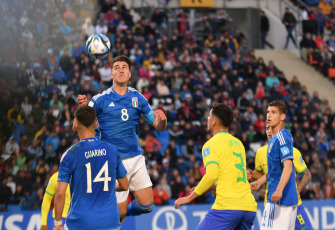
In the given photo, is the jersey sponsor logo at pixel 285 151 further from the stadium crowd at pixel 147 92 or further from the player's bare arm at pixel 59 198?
the stadium crowd at pixel 147 92

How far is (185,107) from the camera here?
17.3 m

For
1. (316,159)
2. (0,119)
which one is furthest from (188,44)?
(0,119)

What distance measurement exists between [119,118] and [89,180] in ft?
6.74

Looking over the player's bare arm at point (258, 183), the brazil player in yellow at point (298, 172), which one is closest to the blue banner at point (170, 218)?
the brazil player in yellow at point (298, 172)

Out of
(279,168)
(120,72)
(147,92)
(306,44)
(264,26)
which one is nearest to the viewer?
(279,168)

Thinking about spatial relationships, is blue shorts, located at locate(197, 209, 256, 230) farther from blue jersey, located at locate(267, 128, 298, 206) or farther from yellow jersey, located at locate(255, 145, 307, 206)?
yellow jersey, located at locate(255, 145, 307, 206)

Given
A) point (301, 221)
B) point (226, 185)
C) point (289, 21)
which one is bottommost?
point (301, 221)

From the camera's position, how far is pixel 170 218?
12.8m

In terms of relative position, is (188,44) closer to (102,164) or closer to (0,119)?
(0,119)

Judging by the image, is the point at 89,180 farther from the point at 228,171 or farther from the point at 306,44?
the point at 306,44

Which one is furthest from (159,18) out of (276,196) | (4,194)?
(276,196)

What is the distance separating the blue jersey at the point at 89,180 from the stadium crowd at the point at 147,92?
7.32 metres

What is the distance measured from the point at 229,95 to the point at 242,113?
78 centimetres

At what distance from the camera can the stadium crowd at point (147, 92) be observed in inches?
578
